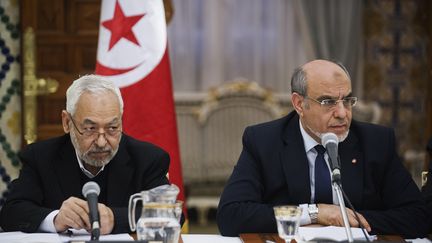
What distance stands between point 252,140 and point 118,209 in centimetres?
78

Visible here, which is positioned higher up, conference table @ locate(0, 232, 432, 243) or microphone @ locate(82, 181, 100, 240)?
microphone @ locate(82, 181, 100, 240)

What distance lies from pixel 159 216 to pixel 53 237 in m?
0.60

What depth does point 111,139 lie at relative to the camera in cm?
348

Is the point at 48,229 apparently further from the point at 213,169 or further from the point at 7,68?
the point at 213,169

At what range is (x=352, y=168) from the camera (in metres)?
3.77

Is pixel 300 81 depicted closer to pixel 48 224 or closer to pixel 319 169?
pixel 319 169

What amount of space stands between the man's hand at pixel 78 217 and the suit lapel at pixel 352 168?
1.07 metres

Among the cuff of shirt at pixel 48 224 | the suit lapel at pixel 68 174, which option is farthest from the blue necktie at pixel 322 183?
the cuff of shirt at pixel 48 224

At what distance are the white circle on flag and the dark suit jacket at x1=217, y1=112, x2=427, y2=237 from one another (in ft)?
3.78

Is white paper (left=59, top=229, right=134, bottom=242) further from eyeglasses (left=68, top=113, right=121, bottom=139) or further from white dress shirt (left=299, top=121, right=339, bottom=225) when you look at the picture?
white dress shirt (left=299, top=121, right=339, bottom=225)

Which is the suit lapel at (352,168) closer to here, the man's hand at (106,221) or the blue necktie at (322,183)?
the blue necktie at (322,183)

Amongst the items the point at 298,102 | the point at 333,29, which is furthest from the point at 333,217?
the point at 333,29

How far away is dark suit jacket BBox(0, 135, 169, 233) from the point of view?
3625 millimetres

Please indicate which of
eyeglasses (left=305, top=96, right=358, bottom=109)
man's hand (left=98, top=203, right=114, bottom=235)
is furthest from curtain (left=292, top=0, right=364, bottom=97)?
man's hand (left=98, top=203, right=114, bottom=235)
